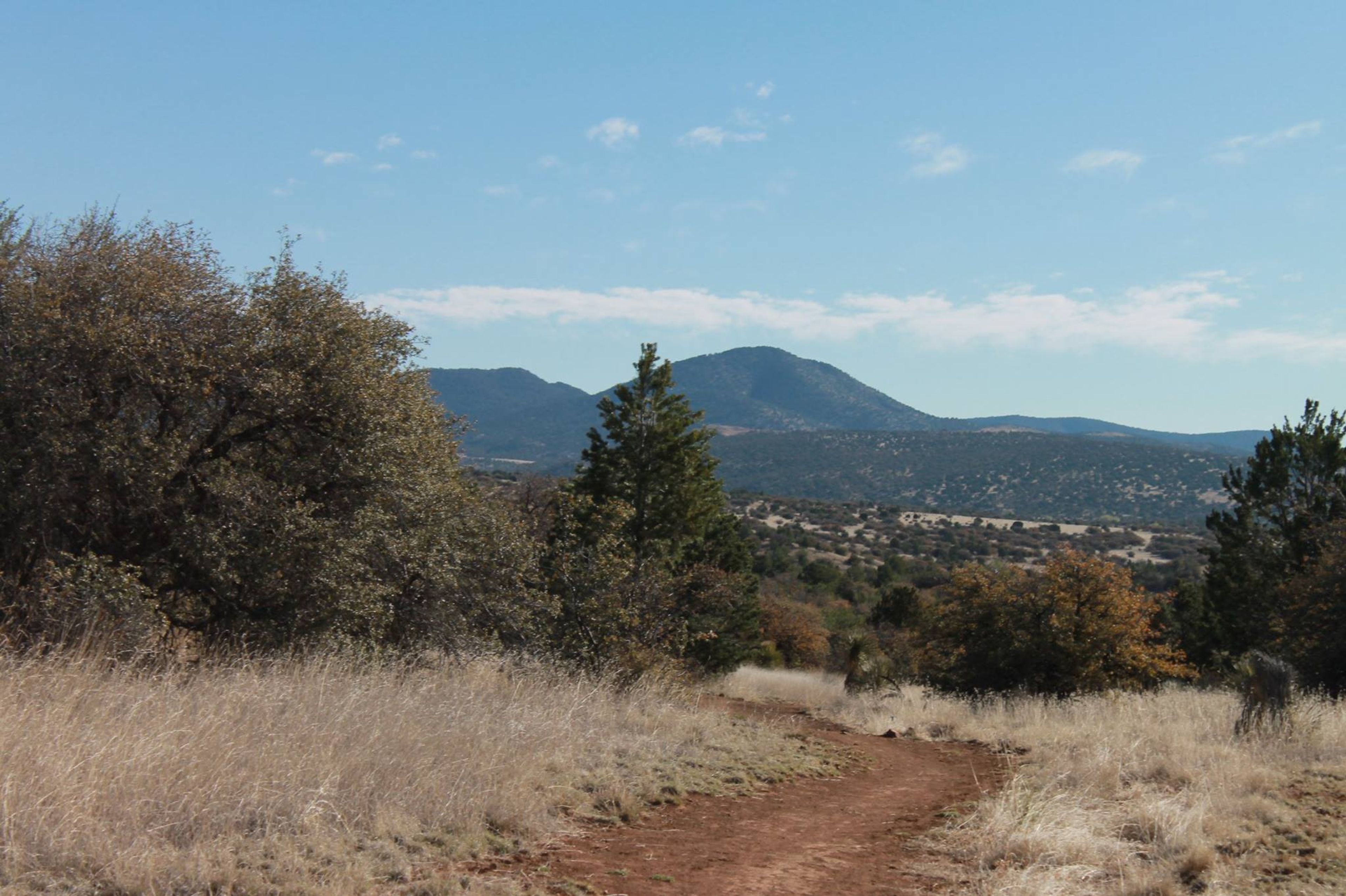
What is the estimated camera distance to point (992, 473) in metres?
120

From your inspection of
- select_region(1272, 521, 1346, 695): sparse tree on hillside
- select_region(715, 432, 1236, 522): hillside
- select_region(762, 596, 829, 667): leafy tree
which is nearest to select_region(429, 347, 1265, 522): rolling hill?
select_region(715, 432, 1236, 522): hillside

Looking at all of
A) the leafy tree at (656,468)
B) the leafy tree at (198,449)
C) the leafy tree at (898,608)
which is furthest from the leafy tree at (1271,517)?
the leafy tree at (198,449)

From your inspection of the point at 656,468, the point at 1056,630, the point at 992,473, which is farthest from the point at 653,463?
the point at 992,473

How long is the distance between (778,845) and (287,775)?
11.7 ft

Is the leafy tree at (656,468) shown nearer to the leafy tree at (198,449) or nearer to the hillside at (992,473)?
the leafy tree at (198,449)

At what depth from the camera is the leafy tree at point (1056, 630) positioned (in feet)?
61.5

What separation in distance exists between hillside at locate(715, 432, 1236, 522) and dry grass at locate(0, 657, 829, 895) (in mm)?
88472

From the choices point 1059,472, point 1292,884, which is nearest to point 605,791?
point 1292,884

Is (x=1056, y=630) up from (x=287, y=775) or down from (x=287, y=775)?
down

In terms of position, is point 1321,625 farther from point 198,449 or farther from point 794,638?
point 794,638

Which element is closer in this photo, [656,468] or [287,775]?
[287,775]

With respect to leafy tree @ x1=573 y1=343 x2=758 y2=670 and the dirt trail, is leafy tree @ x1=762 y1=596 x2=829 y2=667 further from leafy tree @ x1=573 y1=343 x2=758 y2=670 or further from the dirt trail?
the dirt trail

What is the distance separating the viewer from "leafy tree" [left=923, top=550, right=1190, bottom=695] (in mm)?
18734

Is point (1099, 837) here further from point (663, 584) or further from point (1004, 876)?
point (663, 584)
